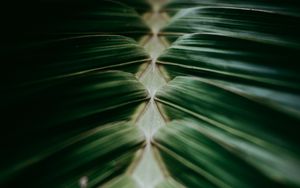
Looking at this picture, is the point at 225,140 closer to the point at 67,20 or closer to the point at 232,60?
the point at 232,60

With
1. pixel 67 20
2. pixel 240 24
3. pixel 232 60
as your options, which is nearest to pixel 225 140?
pixel 232 60

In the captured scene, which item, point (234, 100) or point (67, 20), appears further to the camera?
point (67, 20)

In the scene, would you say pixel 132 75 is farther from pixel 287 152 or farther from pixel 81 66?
pixel 287 152

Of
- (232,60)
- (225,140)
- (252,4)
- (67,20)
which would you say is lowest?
(225,140)

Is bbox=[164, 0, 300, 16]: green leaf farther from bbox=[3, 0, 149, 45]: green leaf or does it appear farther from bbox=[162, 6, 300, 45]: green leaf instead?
bbox=[3, 0, 149, 45]: green leaf

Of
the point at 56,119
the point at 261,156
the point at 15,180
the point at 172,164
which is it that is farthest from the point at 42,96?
the point at 261,156

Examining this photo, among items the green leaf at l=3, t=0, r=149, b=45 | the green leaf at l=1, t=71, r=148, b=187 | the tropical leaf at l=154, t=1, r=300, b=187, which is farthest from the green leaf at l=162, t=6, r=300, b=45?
the green leaf at l=1, t=71, r=148, b=187

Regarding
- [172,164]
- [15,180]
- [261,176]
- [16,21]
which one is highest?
[16,21]

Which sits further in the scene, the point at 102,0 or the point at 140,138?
the point at 102,0
